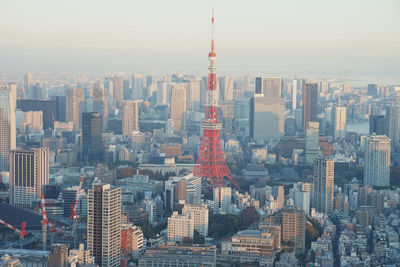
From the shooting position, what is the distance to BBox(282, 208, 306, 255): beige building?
10.2 m

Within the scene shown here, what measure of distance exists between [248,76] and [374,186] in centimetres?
761

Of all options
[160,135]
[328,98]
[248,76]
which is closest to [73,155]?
[160,135]

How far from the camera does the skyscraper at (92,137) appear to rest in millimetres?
18297

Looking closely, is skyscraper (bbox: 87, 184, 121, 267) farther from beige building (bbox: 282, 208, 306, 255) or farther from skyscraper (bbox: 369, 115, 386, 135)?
skyscraper (bbox: 369, 115, 386, 135)

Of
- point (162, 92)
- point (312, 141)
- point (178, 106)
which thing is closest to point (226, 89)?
point (178, 106)

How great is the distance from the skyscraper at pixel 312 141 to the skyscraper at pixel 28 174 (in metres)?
7.45

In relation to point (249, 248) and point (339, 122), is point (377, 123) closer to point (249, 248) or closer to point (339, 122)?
point (339, 122)

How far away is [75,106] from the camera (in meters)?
22.6

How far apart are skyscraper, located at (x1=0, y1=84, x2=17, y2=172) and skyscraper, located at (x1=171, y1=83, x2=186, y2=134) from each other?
7520mm

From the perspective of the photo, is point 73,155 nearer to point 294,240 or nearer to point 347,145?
point 347,145

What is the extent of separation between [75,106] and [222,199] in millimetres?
10852

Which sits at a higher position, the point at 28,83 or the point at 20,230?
the point at 28,83

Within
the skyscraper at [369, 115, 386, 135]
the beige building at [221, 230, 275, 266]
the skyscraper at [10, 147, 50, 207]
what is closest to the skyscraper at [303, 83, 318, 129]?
the skyscraper at [369, 115, 386, 135]

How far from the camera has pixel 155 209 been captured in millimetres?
11984
